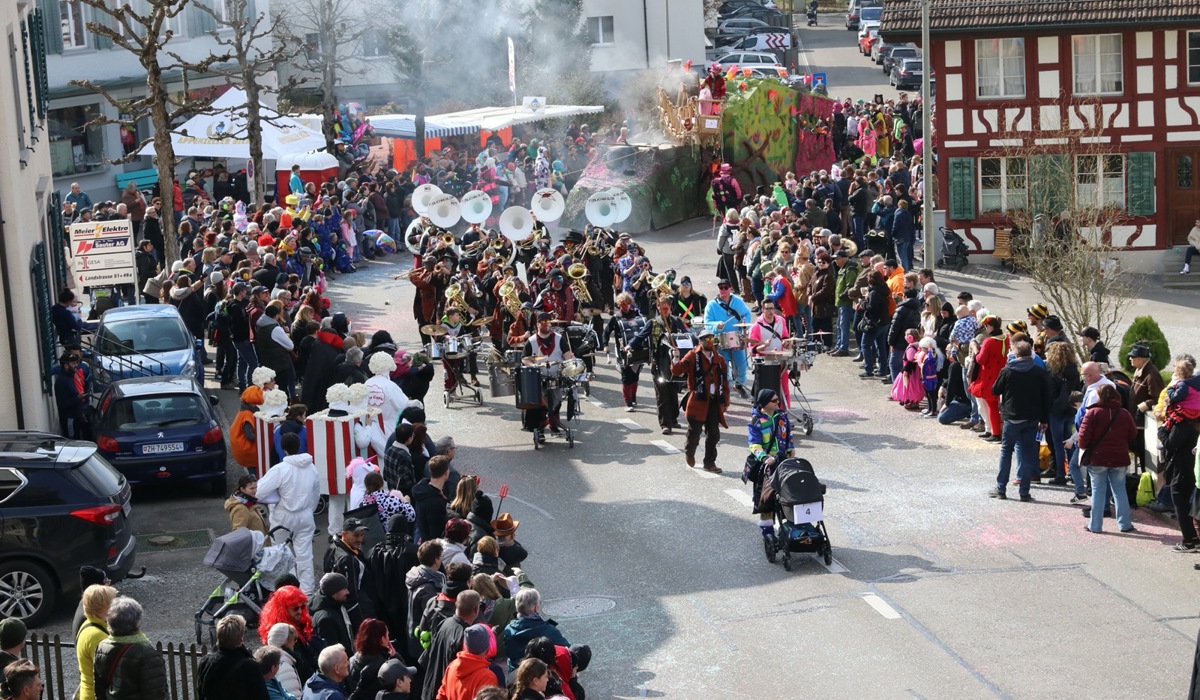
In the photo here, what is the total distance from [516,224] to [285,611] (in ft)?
51.4

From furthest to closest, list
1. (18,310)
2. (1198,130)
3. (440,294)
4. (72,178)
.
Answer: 1. (72,178)
2. (1198,130)
3. (440,294)
4. (18,310)

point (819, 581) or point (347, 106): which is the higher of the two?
point (347, 106)

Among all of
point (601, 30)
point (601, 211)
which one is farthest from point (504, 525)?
point (601, 30)

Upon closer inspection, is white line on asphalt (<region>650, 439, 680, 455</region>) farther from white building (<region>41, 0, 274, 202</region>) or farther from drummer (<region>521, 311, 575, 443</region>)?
white building (<region>41, 0, 274, 202</region>)

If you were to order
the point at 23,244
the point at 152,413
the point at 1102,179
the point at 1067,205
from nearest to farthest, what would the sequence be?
1. the point at 152,413
2. the point at 23,244
3. the point at 1067,205
4. the point at 1102,179

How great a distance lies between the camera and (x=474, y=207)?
2850 cm

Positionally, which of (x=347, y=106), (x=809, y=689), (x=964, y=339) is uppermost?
(x=347, y=106)

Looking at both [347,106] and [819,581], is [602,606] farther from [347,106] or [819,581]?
[347,106]

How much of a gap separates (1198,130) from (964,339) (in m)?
17.0

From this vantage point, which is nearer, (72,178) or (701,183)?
(701,183)

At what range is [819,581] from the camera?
15180 mm

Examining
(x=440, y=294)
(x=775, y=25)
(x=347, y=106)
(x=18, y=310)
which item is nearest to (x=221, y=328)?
(x=440, y=294)

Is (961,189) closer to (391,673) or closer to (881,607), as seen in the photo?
(881,607)

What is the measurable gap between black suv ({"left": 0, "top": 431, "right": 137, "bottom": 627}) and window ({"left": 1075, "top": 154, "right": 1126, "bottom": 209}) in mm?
23945
